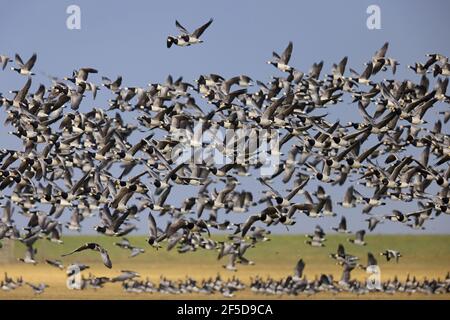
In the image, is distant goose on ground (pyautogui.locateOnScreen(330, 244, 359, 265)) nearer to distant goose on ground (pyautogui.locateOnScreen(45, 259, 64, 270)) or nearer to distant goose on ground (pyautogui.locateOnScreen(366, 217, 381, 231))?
distant goose on ground (pyautogui.locateOnScreen(366, 217, 381, 231))

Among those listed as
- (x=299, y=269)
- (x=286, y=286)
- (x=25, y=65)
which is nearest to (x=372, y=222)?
(x=299, y=269)

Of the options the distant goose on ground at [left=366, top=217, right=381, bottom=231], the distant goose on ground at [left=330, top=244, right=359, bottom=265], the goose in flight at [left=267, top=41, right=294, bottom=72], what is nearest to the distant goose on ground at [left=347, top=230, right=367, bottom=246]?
the distant goose on ground at [left=330, top=244, right=359, bottom=265]

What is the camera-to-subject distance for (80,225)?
4075 centimetres

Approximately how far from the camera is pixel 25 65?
4069cm

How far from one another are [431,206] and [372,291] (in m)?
5.18

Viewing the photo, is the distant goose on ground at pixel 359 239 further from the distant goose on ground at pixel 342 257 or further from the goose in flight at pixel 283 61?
the goose in flight at pixel 283 61

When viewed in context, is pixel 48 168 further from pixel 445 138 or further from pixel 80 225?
pixel 445 138

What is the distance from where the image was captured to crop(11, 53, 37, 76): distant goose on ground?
133 ft

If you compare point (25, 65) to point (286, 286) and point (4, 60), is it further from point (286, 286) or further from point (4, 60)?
point (286, 286)

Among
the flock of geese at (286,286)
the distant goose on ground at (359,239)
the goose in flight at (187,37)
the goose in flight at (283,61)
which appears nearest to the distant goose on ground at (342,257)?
the flock of geese at (286,286)

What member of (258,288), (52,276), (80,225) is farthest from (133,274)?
(52,276)

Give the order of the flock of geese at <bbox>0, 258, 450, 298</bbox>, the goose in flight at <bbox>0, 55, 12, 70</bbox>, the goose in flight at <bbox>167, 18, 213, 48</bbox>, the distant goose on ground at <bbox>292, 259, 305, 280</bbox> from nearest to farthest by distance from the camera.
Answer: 1. the goose in flight at <bbox>167, 18, 213, 48</bbox>
2. the goose in flight at <bbox>0, 55, 12, 70</bbox>
3. the distant goose on ground at <bbox>292, 259, 305, 280</bbox>
4. the flock of geese at <bbox>0, 258, 450, 298</bbox>

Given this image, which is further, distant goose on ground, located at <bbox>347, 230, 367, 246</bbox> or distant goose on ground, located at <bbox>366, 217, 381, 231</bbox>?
distant goose on ground, located at <bbox>347, 230, 367, 246</bbox>

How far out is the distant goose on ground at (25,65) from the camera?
4041cm
